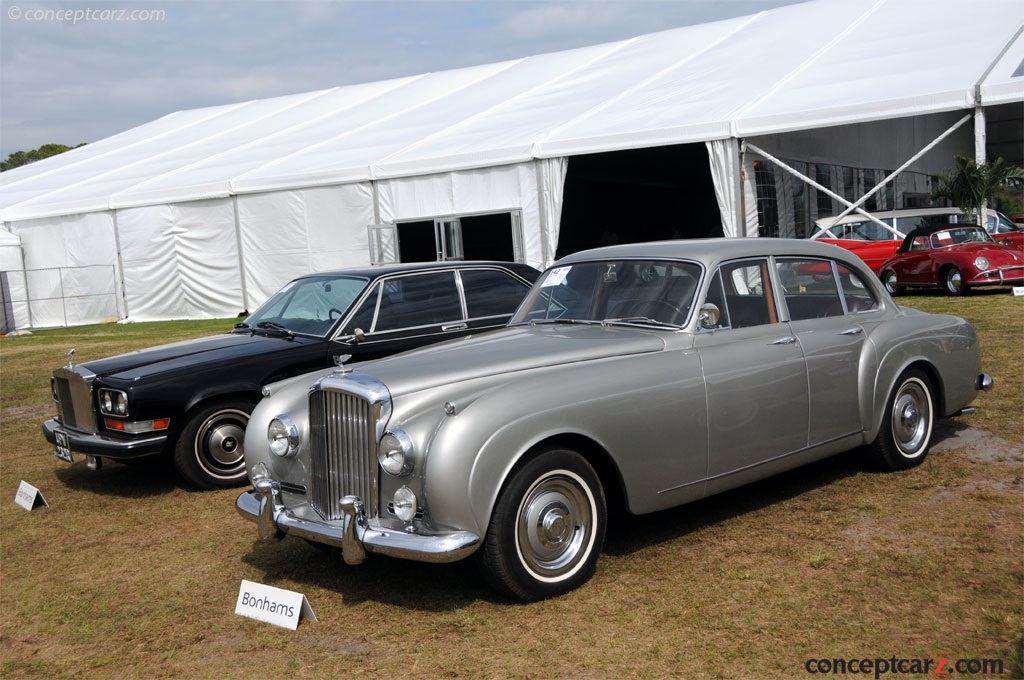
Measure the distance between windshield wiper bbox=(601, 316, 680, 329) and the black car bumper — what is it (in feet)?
11.6

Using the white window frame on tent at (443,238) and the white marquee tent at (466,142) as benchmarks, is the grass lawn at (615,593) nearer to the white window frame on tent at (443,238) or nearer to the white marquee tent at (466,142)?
the white marquee tent at (466,142)

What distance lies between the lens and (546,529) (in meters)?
4.18

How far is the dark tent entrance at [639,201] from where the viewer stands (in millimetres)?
28906

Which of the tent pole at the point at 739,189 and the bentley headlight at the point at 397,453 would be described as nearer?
the bentley headlight at the point at 397,453

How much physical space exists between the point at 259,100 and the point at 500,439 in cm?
3271

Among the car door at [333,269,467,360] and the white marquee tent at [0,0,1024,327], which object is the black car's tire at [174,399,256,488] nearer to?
the car door at [333,269,467,360]

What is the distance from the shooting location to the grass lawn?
3.68m

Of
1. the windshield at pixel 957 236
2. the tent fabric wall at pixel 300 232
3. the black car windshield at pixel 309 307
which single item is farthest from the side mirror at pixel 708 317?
the tent fabric wall at pixel 300 232

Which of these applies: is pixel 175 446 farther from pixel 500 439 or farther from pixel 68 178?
pixel 68 178

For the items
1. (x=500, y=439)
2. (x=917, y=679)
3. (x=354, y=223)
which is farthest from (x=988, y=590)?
(x=354, y=223)

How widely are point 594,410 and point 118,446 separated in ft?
13.0

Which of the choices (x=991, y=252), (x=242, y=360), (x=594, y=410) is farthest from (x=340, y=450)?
A: (x=991, y=252)

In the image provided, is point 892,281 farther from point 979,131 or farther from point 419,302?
point 419,302

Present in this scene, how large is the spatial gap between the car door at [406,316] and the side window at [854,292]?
10.4ft
